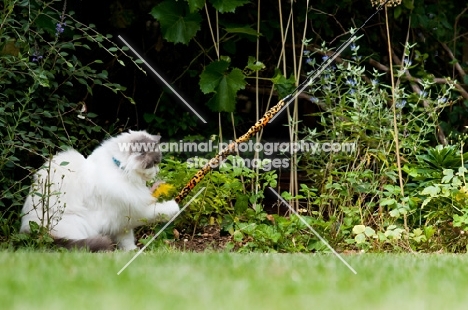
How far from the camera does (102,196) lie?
4.78 metres

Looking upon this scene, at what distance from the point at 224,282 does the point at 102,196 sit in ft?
5.82

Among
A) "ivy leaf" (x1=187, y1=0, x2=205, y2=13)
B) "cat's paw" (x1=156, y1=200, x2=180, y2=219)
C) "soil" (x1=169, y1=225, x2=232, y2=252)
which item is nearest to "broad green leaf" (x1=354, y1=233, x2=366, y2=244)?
"soil" (x1=169, y1=225, x2=232, y2=252)

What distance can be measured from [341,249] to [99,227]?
1.52 metres

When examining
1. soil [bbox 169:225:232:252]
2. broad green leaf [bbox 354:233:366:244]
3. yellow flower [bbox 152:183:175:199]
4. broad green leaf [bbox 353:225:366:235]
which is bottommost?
soil [bbox 169:225:232:252]

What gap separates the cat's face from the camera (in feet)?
15.6

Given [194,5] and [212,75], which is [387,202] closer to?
[212,75]

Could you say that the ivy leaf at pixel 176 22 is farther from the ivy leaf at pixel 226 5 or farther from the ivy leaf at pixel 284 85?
the ivy leaf at pixel 284 85

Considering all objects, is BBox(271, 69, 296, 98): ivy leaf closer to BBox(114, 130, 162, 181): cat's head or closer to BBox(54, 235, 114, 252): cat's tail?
BBox(114, 130, 162, 181): cat's head

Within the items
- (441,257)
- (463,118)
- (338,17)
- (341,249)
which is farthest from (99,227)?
(463,118)

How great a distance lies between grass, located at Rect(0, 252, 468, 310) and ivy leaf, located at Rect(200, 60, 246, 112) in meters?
1.94

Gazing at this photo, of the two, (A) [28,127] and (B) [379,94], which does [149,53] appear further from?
(B) [379,94]

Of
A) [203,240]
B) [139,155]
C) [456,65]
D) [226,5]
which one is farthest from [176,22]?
[456,65]

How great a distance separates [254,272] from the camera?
11.3ft

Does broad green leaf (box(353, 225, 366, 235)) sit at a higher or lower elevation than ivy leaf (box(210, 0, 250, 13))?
lower
